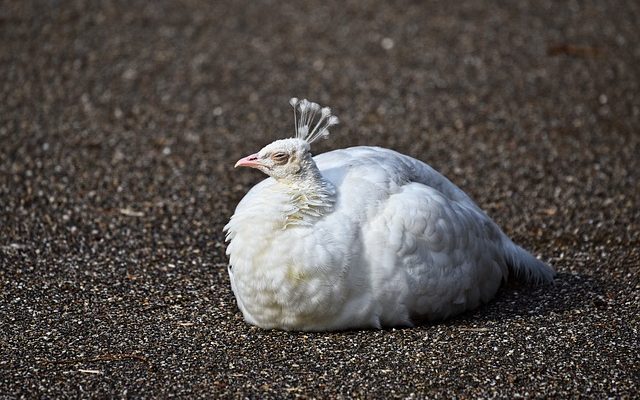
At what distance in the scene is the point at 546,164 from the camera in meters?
A: 8.08

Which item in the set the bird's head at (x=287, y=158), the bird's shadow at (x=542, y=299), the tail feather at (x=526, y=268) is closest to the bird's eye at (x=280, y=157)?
the bird's head at (x=287, y=158)

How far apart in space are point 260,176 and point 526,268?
2792 mm

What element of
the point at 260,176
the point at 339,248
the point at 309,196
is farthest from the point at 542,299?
the point at 260,176

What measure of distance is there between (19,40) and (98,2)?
1336 mm

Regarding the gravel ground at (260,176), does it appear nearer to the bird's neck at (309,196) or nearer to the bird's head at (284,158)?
the bird's neck at (309,196)

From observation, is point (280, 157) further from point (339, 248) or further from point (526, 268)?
point (526, 268)

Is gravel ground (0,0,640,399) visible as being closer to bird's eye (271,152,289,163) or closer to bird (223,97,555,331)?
bird (223,97,555,331)

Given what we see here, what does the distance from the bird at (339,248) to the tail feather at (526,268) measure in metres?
0.56

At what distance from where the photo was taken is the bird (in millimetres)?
5039

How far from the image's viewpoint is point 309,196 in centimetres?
516

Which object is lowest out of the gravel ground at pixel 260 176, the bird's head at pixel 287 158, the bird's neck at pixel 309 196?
the gravel ground at pixel 260 176

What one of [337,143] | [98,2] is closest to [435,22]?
[337,143]

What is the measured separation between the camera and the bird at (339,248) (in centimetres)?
504

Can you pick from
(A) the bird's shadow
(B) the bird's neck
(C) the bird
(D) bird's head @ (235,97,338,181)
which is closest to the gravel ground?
(A) the bird's shadow
